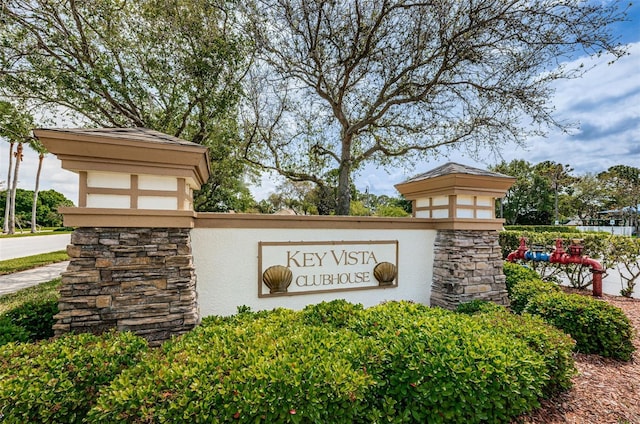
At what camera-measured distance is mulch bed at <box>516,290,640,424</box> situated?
2.88m

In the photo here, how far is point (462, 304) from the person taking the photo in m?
4.99

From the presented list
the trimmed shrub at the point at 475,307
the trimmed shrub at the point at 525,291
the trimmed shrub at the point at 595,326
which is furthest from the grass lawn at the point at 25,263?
the trimmed shrub at the point at 595,326

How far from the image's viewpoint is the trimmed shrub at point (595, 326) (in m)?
4.09

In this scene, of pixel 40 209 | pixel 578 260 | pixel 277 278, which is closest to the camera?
pixel 277 278

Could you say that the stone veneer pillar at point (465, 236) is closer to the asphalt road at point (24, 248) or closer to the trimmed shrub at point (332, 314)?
the trimmed shrub at point (332, 314)

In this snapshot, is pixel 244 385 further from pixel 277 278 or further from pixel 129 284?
pixel 277 278

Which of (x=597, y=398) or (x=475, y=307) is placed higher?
(x=475, y=307)

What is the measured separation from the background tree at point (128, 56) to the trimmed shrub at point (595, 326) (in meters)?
8.74

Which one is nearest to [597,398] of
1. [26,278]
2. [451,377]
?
[451,377]

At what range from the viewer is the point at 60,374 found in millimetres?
2346

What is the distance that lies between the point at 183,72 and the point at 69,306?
279 inches

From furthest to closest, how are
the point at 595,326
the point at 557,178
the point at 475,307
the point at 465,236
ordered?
the point at 557,178 < the point at 465,236 < the point at 475,307 < the point at 595,326

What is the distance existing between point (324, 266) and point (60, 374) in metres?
3.30

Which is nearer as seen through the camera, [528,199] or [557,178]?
[557,178]
